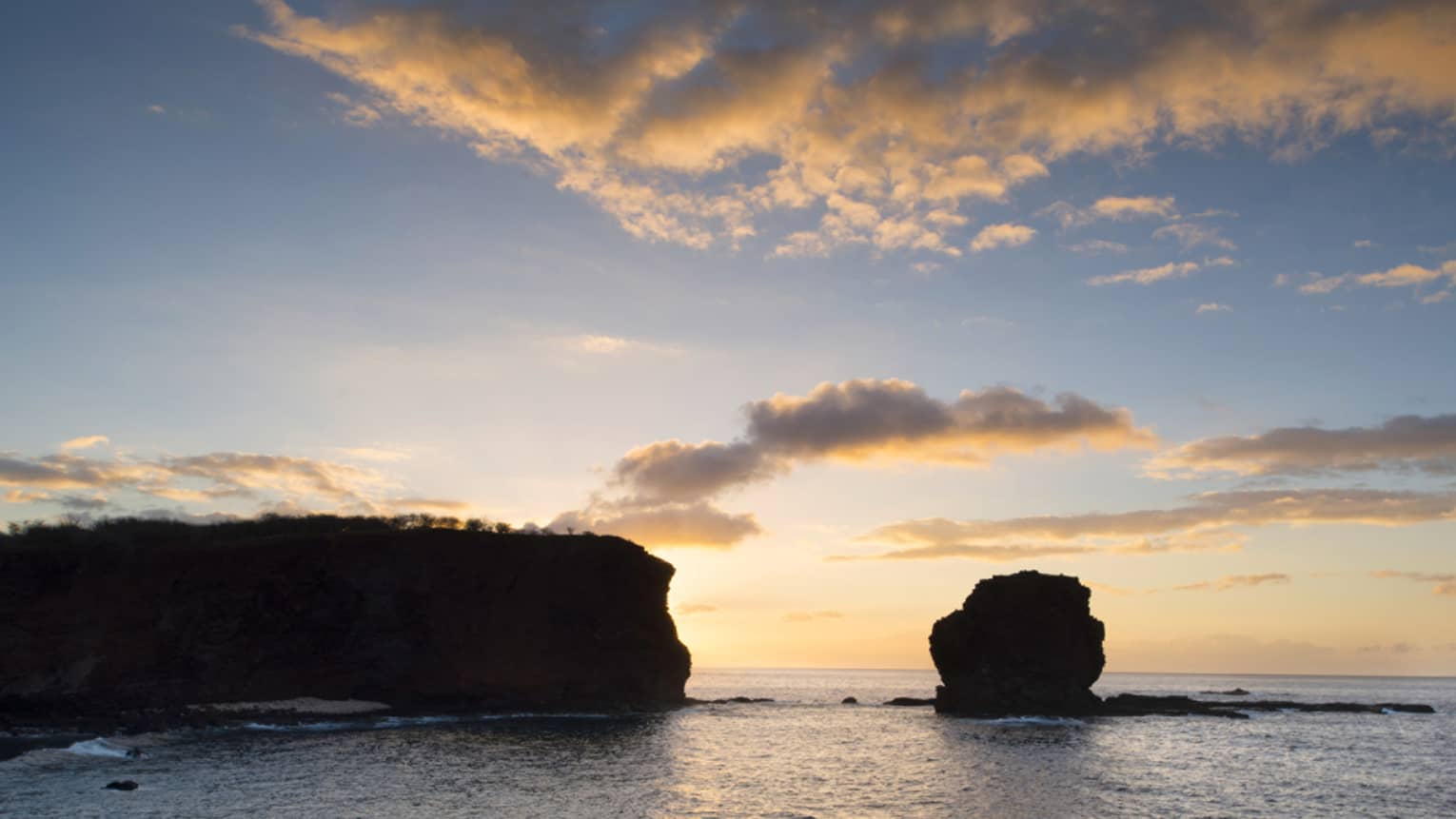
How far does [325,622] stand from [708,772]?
39.3 metres

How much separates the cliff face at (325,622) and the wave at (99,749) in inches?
712

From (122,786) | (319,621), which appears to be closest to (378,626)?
(319,621)

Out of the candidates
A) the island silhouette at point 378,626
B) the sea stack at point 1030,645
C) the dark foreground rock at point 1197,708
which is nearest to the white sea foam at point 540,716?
the island silhouette at point 378,626

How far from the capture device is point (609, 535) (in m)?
81.1

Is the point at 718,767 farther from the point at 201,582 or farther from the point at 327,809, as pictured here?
the point at 201,582

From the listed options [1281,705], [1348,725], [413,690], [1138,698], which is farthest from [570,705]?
[1281,705]

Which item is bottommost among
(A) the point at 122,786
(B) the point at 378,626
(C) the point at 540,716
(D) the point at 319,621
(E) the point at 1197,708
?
(C) the point at 540,716

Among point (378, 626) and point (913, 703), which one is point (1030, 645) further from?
point (378, 626)

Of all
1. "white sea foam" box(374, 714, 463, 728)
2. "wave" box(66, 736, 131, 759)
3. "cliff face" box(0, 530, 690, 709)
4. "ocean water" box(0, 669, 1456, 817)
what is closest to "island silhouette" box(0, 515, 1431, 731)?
"cliff face" box(0, 530, 690, 709)

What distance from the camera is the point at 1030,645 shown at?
7831cm

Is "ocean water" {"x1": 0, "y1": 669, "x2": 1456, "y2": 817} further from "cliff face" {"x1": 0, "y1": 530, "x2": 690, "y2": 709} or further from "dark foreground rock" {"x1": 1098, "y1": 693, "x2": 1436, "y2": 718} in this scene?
"dark foreground rock" {"x1": 1098, "y1": 693, "x2": 1436, "y2": 718}

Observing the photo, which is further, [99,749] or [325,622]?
[325,622]

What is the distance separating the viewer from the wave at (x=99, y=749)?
41.6 metres

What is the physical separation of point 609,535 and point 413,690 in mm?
20834
